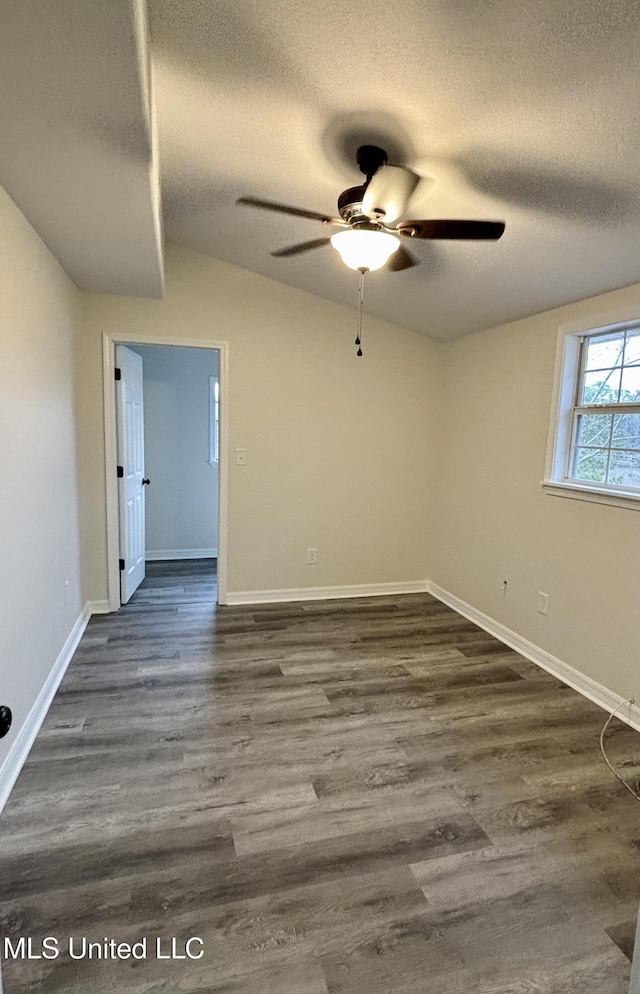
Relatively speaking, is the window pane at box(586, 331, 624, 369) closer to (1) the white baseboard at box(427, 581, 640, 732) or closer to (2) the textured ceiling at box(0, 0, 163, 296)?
(1) the white baseboard at box(427, 581, 640, 732)

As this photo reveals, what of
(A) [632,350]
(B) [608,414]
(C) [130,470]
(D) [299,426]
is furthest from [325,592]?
(A) [632,350]

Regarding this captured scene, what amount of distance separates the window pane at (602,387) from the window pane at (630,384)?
0.05 ft

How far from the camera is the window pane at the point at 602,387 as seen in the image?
8.98 feet

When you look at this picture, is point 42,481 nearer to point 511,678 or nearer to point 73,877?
point 73,877

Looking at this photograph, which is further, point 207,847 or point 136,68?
point 207,847

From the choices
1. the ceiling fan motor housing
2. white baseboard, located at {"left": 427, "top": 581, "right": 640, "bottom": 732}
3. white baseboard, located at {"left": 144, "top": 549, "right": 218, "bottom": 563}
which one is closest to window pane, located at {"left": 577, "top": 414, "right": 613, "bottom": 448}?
white baseboard, located at {"left": 427, "top": 581, "right": 640, "bottom": 732}

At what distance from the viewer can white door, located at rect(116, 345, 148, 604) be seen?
12.1ft

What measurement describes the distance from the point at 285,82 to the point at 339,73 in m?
0.21

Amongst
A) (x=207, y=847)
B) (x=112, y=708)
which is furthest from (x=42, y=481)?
(x=207, y=847)

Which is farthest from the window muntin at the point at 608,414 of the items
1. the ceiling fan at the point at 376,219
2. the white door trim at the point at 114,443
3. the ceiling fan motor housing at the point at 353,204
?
the white door trim at the point at 114,443

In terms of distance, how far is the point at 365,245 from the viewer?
189cm

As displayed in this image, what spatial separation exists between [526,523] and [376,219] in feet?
7.35

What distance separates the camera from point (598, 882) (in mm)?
1603

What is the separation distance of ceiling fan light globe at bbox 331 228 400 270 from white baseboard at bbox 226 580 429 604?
2834 mm
